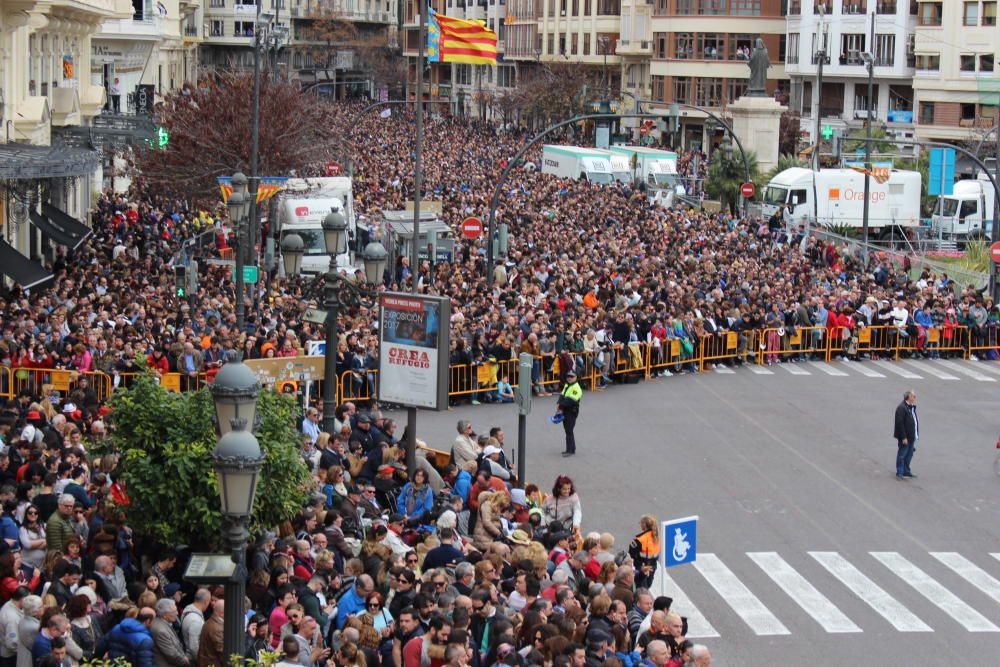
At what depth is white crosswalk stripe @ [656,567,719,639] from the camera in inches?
722

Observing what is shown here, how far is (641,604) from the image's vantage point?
15.6 m

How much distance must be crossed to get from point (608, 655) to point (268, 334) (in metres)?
15.2

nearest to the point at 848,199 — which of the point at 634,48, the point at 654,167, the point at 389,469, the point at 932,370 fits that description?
the point at 654,167

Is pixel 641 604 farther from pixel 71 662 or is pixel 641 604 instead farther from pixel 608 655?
pixel 71 662

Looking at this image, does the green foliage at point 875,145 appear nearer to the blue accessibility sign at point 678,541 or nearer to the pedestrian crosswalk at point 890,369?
the pedestrian crosswalk at point 890,369

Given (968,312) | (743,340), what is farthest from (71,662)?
(968,312)

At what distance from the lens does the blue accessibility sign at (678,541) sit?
57.1 feet

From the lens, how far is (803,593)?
782 inches

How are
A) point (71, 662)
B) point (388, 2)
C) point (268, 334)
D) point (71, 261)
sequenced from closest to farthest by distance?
point (71, 662)
point (268, 334)
point (71, 261)
point (388, 2)

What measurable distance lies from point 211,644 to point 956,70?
240 ft

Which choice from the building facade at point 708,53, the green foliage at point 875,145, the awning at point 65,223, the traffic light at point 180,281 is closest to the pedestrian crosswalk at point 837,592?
the traffic light at point 180,281

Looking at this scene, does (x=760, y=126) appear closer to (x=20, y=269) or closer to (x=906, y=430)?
(x=20, y=269)

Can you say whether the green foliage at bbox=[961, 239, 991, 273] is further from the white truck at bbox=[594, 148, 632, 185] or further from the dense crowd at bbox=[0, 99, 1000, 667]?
the white truck at bbox=[594, 148, 632, 185]

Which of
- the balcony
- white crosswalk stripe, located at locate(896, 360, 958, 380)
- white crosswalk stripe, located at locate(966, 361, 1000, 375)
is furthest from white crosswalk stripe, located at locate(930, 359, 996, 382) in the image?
the balcony
